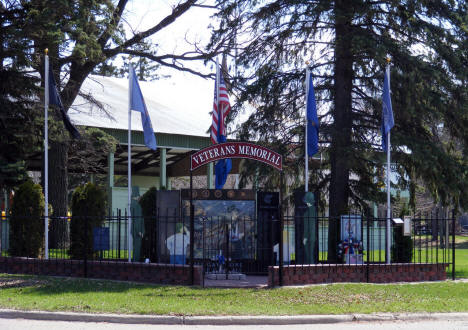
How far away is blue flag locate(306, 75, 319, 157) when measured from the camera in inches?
738

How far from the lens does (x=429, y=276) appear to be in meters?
17.0

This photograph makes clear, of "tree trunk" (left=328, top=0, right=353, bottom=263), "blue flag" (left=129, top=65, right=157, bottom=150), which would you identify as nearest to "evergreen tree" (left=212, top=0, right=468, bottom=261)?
"tree trunk" (left=328, top=0, right=353, bottom=263)

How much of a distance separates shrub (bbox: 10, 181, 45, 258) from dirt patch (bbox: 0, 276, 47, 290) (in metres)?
3.78

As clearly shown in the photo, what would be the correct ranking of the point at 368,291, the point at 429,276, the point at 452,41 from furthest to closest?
→ the point at 452,41 < the point at 429,276 < the point at 368,291

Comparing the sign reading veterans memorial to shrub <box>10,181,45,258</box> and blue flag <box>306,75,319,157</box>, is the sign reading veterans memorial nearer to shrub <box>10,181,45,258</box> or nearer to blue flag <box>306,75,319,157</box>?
blue flag <box>306,75,319,157</box>

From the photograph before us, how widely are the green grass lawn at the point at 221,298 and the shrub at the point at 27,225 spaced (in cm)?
399

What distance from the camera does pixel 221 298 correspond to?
13.0 meters

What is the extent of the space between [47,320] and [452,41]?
15242 mm

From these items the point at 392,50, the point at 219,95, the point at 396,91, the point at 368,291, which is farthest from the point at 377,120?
the point at 368,291

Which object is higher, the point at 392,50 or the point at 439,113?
the point at 392,50

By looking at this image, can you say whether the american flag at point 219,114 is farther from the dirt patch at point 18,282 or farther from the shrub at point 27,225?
the dirt patch at point 18,282

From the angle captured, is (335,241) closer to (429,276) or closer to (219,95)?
(429,276)

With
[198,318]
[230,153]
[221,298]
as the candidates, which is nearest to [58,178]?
[230,153]

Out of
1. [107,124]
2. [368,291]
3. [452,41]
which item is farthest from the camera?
[107,124]
